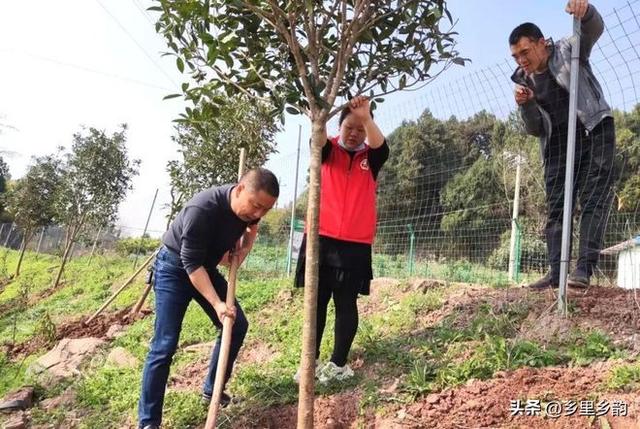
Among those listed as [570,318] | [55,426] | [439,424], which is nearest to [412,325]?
[570,318]

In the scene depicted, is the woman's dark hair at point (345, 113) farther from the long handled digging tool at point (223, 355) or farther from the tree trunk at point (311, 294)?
the long handled digging tool at point (223, 355)

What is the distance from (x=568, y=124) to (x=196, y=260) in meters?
2.57

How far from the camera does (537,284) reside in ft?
12.9

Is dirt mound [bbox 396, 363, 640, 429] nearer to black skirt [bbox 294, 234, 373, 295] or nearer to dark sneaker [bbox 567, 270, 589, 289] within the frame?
black skirt [bbox 294, 234, 373, 295]

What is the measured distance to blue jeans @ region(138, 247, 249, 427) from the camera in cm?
308

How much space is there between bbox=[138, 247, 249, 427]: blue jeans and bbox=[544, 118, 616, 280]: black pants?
2315 mm

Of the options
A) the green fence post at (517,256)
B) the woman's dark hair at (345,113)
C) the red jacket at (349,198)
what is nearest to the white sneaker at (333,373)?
the red jacket at (349,198)

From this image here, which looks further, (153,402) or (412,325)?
(412,325)

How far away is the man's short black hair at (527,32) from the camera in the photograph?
352 cm

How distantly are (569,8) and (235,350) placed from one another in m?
3.19

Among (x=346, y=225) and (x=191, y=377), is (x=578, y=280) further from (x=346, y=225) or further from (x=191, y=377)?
(x=191, y=377)

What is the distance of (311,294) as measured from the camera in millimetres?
2643

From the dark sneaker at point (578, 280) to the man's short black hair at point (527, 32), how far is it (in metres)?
1.64

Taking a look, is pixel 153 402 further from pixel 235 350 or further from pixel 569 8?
pixel 569 8
